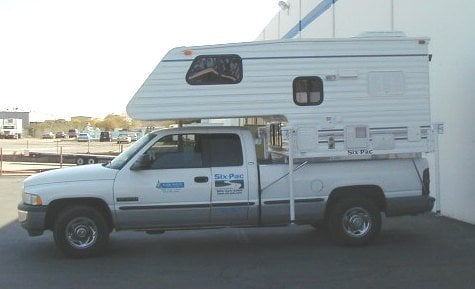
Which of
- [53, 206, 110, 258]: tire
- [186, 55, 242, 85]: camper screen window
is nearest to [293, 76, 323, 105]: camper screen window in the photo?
[186, 55, 242, 85]: camper screen window

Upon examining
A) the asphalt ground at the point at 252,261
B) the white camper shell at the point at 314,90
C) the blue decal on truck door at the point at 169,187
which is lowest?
the asphalt ground at the point at 252,261

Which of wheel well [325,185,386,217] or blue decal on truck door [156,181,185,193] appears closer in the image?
blue decal on truck door [156,181,185,193]

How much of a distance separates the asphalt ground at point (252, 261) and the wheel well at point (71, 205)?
547 millimetres

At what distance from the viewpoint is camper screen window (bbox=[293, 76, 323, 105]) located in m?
8.52

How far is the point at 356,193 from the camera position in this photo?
866 cm

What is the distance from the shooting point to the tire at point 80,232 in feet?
26.2

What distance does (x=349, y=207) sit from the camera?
28.2 feet

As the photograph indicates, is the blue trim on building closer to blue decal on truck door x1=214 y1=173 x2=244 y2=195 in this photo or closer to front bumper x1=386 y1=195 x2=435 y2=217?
front bumper x1=386 y1=195 x2=435 y2=217

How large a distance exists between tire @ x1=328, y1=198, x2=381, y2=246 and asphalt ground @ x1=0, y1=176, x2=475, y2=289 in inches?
6.8

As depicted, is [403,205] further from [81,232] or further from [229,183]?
[81,232]

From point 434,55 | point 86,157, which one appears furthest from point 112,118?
point 434,55

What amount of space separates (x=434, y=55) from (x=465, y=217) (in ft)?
10.8

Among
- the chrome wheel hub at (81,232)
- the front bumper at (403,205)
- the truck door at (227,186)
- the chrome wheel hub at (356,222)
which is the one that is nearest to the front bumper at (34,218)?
the chrome wheel hub at (81,232)

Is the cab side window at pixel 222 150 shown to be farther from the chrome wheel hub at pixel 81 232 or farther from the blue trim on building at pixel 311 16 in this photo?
the blue trim on building at pixel 311 16
